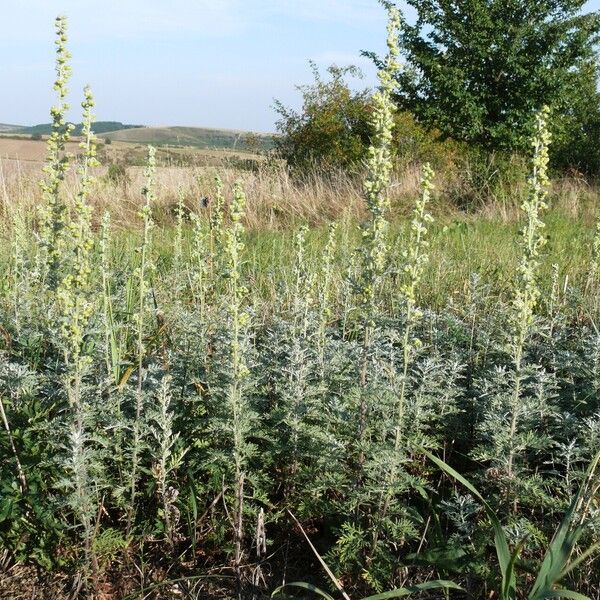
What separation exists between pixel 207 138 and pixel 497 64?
25.7 feet

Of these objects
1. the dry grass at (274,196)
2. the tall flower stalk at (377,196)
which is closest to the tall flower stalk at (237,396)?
the tall flower stalk at (377,196)

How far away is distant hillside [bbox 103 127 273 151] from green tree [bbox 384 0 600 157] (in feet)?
17.4

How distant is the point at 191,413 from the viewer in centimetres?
368

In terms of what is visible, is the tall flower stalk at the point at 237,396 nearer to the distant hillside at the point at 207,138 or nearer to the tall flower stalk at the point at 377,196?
the tall flower stalk at the point at 377,196

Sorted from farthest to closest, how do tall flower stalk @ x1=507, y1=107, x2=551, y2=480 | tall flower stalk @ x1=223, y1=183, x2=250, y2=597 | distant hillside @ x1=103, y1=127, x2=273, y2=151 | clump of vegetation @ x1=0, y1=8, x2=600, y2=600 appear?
1. distant hillside @ x1=103, y1=127, x2=273, y2=151
2. tall flower stalk @ x1=507, y1=107, x2=551, y2=480
3. tall flower stalk @ x1=223, y1=183, x2=250, y2=597
4. clump of vegetation @ x1=0, y1=8, x2=600, y2=600

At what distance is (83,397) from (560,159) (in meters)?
35.7

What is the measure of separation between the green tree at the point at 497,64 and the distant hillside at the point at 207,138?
530 cm

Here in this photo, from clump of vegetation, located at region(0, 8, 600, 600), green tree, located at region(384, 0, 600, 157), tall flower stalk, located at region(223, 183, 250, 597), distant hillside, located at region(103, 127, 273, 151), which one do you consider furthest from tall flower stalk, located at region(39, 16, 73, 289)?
green tree, located at region(384, 0, 600, 157)

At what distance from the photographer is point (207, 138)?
18188mm

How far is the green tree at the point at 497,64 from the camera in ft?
58.8

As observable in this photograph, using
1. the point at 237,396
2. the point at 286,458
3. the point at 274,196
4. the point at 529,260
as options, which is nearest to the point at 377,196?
the point at 529,260

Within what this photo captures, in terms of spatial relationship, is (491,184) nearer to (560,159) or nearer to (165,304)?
(165,304)

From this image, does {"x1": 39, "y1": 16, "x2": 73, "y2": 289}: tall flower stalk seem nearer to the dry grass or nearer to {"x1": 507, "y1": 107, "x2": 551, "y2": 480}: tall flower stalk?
{"x1": 507, "y1": 107, "x2": 551, "y2": 480}: tall flower stalk

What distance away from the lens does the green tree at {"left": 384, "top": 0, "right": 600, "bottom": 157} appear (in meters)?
17.9
